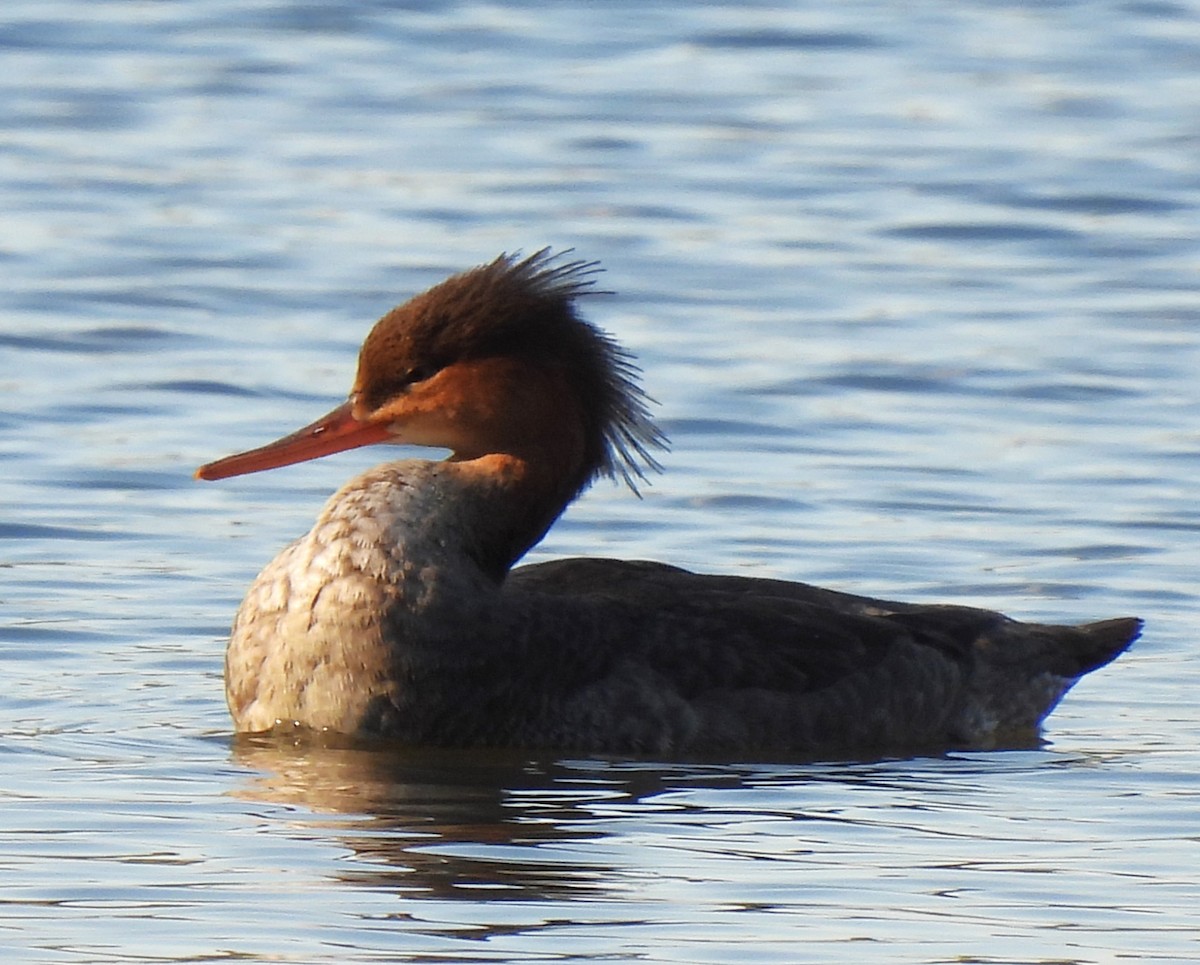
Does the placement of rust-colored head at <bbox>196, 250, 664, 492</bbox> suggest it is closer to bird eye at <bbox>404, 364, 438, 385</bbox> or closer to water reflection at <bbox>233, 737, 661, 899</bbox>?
bird eye at <bbox>404, 364, 438, 385</bbox>

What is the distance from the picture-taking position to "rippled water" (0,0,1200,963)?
304 inches

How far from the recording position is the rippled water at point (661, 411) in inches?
304

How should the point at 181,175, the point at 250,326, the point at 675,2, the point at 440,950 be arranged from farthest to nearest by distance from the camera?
the point at 675,2
the point at 181,175
the point at 250,326
the point at 440,950

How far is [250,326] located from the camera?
15.4 metres

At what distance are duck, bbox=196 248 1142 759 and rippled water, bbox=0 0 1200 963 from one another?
0.20 metres

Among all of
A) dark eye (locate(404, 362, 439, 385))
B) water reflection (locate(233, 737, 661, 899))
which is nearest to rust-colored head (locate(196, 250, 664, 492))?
dark eye (locate(404, 362, 439, 385))

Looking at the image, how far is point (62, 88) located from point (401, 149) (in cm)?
286

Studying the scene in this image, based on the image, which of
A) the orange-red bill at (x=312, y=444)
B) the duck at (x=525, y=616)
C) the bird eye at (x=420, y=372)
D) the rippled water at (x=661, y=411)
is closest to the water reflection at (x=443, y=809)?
the rippled water at (x=661, y=411)

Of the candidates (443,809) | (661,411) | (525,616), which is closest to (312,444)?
(525,616)

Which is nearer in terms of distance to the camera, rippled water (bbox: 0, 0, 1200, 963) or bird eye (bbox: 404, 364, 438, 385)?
rippled water (bbox: 0, 0, 1200, 963)

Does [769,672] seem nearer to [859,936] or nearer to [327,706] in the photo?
[327,706]

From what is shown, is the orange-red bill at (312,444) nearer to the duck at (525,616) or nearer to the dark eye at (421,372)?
the duck at (525,616)

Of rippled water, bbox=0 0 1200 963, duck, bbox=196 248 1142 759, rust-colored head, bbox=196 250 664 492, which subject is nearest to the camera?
rippled water, bbox=0 0 1200 963

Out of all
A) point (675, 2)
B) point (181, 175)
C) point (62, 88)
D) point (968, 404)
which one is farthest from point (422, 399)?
point (675, 2)
